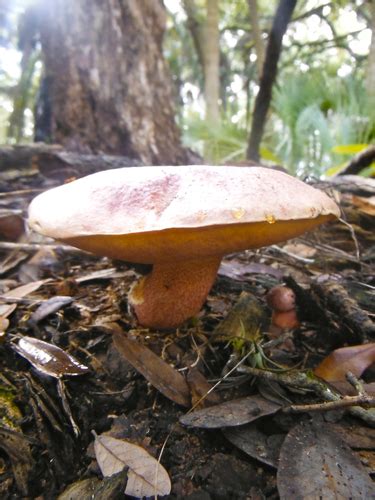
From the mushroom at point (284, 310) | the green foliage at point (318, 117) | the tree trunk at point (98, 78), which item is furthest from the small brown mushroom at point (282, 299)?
the green foliage at point (318, 117)

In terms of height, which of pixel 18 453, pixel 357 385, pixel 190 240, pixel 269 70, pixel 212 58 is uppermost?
pixel 212 58

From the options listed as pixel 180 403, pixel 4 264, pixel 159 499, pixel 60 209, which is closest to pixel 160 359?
pixel 180 403

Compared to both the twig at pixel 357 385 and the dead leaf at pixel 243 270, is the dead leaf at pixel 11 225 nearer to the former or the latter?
the dead leaf at pixel 243 270

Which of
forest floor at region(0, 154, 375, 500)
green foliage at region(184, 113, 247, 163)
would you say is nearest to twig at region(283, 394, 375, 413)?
forest floor at region(0, 154, 375, 500)

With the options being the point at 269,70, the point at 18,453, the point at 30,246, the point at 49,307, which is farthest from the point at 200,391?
the point at 269,70

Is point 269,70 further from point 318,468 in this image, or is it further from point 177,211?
point 318,468

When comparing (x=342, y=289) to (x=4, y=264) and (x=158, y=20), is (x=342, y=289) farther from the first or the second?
(x=158, y=20)
